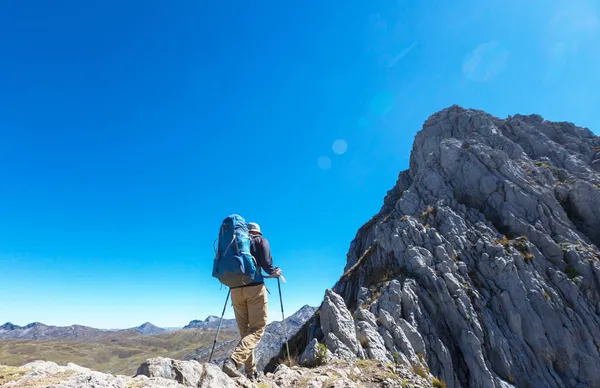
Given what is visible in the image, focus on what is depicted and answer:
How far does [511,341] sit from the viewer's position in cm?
2889

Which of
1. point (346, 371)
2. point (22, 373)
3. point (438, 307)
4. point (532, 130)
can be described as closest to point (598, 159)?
point (532, 130)

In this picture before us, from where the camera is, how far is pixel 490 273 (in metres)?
34.7

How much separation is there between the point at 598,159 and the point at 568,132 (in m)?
15.6

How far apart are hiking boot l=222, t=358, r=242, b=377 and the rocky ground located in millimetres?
203

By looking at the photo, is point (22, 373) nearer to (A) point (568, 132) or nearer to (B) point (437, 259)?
(B) point (437, 259)

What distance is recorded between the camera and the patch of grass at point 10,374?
584 centimetres

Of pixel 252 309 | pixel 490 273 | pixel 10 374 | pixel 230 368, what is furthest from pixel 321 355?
pixel 490 273

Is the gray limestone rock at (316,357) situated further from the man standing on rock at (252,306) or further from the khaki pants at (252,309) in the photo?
the khaki pants at (252,309)

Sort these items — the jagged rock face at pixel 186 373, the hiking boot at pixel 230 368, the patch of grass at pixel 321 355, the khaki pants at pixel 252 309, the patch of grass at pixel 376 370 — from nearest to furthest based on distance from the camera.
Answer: the jagged rock face at pixel 186 373, the hiking boot at pixel 230 368, the khaki pants at pixel 252 309, the patch of grass at pixel 376 370, the patch of grass at pixel 321 355

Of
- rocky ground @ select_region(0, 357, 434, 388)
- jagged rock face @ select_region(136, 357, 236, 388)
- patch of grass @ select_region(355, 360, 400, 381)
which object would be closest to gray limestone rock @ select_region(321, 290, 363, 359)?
patch of grass @ select_region(355, 360, 400, 381)

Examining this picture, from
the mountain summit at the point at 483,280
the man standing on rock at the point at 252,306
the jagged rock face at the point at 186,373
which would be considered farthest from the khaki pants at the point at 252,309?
the mountain summit at the point at 483,280

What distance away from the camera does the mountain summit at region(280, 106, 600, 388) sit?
24.2m

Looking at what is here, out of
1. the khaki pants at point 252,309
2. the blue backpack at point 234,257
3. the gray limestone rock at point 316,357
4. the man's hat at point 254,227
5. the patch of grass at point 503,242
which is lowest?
the gray limestone rock at point 316,357

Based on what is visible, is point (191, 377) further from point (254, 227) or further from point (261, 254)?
point (254, 227)
